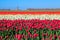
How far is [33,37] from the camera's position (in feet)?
18.0

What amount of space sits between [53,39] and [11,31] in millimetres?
1708

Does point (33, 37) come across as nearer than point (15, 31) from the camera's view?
Yes

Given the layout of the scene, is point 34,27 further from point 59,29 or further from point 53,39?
point 53,39

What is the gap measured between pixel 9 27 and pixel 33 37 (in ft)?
5.26

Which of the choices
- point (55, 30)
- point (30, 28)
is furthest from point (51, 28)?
point (30, 28)

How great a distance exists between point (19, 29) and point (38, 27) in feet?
1.87

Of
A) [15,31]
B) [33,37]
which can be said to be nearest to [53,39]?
[33,37]

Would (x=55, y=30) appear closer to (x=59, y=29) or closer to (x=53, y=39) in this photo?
(x=59, y=29)

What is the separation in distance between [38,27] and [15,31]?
28.0 inches

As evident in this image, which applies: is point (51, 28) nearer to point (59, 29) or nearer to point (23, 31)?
point (59, 29)

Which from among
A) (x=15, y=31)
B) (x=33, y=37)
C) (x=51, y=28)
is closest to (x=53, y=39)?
(x=33, y=37)

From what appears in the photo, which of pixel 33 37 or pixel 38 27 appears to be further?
pixel 38 27

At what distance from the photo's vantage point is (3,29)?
659 centimetres

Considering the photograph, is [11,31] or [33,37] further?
[11,31]
